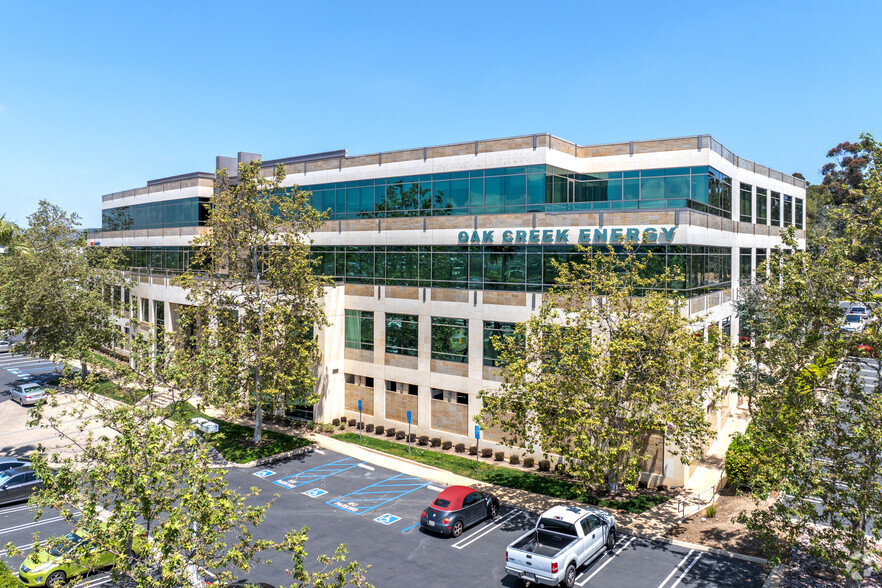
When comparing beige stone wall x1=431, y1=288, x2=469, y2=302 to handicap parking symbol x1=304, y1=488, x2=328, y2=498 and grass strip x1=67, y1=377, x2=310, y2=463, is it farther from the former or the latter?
handicap parking symbol x1=304, y1=488, x2=328, y2=498

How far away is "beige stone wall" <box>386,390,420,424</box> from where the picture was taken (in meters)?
38.5

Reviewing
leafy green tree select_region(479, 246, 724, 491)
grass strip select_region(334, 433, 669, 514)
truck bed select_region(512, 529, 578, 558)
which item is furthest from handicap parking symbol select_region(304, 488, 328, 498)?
truck bed select_region(512, 529, 578, 558)

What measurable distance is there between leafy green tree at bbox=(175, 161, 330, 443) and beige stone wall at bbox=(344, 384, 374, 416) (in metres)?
4.54

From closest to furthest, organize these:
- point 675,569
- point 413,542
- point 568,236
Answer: point 675,569
point 413,542
point 568,236

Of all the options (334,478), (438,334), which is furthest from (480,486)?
(438,334)

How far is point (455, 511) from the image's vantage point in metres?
24.4

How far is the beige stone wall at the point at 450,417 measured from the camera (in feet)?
120

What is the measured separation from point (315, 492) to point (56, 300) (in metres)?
27.0

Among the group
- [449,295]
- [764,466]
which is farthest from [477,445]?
[764,466]

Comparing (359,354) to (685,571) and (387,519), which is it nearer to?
(387,519)

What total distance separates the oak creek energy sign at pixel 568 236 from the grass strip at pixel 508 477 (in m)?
12.0

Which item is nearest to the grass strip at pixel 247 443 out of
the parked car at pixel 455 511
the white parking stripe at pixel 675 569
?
the parked car at pixel 455 511

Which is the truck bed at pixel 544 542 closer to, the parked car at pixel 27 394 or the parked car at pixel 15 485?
the parked car at pixel 15 485

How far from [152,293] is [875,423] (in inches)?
2074
